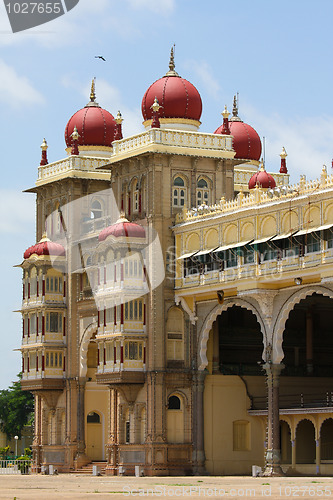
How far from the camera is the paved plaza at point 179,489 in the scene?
140 ft

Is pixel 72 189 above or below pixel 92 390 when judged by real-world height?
above

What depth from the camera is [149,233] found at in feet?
218

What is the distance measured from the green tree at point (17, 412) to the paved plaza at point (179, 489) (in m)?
63.4

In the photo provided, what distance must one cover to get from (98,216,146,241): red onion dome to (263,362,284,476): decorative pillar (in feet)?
32.2

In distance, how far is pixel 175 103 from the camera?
69.6 metres

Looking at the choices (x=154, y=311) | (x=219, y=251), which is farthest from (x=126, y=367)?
(x=219, y=251)

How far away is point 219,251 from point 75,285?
12974mm

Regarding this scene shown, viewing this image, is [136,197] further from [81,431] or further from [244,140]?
[81,431]

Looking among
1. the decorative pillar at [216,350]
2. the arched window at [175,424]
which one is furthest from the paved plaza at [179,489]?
the decorative pillar at [216,350]

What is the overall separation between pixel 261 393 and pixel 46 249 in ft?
47.4

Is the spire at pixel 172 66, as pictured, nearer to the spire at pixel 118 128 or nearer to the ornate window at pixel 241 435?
the spire at pixel 118 128

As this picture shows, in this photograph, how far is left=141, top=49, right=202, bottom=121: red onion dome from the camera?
69.6 metres

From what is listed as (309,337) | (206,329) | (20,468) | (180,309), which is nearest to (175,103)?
(180,309)

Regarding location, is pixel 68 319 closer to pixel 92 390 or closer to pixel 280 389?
pixel 92 390
